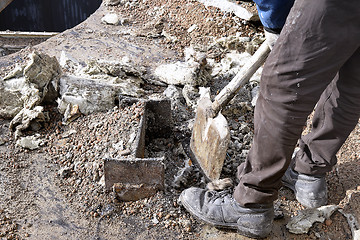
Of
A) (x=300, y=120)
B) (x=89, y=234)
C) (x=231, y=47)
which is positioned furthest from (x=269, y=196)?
(x=231, y=47)

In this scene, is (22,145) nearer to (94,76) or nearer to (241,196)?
(94,76)

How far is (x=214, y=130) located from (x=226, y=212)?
2.04 ft

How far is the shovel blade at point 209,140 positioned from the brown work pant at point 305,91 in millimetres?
439

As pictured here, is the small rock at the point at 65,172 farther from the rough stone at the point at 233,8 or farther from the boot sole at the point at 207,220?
the rough stone at the point at 233,8

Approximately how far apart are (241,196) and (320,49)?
0.95 m

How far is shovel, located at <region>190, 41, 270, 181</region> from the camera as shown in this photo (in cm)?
245

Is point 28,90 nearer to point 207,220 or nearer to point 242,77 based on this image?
point 242,77

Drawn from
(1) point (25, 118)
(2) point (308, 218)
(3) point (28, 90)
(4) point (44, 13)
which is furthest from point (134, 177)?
(4) point (44, 13)

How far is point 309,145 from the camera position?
222 centimetres

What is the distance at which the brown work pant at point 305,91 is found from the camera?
1.46m

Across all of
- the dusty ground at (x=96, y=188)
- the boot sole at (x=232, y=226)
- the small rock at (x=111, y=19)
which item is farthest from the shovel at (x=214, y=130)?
the small rock at (x=111, y=19)

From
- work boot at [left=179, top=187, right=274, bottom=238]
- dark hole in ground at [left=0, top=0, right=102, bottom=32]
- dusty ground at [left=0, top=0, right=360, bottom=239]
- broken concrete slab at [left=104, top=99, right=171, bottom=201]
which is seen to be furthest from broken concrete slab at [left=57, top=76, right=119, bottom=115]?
dark hole in ground at [left=0, top=0, right=102, bottom=32]

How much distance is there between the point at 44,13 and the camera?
782cm

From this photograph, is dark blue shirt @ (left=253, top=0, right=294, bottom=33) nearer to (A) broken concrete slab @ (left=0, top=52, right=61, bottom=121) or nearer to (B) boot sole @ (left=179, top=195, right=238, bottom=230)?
(B) boot sole @ (left=179, top=195, right=238, bottom=230)
